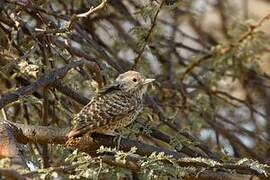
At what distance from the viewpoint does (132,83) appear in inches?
186

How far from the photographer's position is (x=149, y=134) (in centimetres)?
436

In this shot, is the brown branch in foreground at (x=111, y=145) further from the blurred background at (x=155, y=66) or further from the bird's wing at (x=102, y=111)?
the blurred background at (x=155, y=66)

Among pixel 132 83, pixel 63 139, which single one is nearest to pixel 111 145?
pixel 63 139

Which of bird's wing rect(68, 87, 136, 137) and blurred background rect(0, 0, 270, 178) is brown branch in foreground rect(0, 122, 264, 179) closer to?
bird's wing rect(68, 87, 136, 137)

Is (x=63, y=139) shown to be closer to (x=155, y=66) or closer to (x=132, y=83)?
(x=132, y=83)

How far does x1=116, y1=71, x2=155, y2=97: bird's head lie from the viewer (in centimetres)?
470

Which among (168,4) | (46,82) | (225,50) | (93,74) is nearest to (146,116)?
(93,74)

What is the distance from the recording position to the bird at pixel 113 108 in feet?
13.1

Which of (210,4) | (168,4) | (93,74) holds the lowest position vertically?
(93,74)

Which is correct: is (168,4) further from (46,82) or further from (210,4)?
(210,4)

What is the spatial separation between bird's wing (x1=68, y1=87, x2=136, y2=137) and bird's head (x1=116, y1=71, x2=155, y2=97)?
0.07 metres

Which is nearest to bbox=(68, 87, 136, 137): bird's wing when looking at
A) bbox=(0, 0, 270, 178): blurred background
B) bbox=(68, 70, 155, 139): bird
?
bbox=(68, 70, 155, 139): bird

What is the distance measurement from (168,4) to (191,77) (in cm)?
230

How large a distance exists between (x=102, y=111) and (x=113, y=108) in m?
0.14
